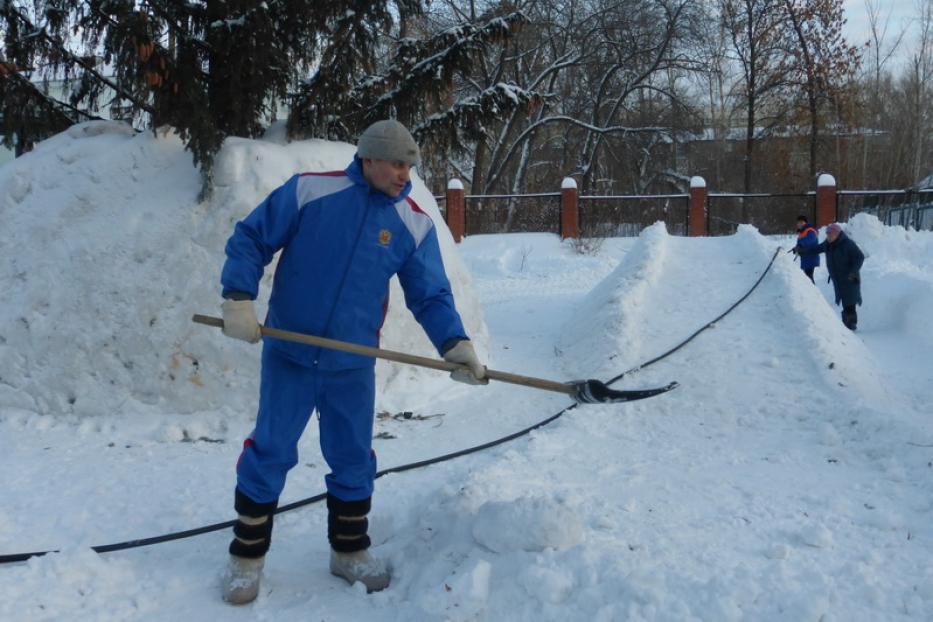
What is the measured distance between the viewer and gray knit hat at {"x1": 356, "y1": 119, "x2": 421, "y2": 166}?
9.55 feet

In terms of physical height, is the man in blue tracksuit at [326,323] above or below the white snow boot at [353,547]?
above

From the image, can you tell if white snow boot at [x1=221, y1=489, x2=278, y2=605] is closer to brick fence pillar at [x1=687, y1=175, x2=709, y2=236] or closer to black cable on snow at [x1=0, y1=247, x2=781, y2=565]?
black cable on snow at [x1=0, y1=247, x2=781, y2=565]

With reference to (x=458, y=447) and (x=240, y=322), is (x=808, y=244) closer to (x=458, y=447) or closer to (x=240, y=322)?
(x=458, y=447)

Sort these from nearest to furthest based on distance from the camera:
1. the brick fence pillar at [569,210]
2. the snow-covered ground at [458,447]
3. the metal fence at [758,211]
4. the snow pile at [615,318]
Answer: the snow-covered ground at [458,447]
the snow pile at [615,318]
the brick fence pillar at [569,210]
the metal fence at [758,211]

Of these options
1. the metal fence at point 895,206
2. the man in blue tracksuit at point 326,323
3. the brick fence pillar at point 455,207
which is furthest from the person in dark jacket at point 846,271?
the metal fence at point 895,206

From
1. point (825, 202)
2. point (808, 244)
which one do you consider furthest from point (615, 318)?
point (825, 202)

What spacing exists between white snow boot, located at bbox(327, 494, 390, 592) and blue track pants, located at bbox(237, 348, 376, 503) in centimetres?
5

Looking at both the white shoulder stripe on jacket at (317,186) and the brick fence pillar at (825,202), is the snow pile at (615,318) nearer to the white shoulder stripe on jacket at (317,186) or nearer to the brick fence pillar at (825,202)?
the white shoulder stripe on jacket at (317,186)

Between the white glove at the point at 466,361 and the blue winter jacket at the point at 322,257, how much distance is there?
1.04 feet

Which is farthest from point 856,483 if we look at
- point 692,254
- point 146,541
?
point 692,254

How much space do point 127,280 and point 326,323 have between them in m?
2.94

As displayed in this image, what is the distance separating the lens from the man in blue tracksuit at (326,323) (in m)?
2.83

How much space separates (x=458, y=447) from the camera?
4727 millimetres

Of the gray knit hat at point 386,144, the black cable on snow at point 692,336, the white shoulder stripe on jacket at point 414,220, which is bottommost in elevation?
the black cable on snow at point 692,336
